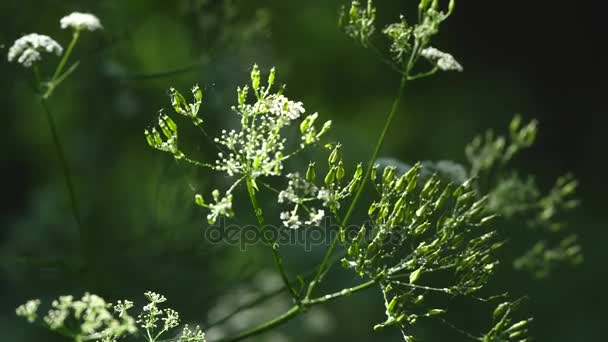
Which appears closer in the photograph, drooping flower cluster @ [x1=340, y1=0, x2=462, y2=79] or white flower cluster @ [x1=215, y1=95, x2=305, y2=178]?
white flower cluster @ [x1=215, y1=95, x2=305, y2=178]

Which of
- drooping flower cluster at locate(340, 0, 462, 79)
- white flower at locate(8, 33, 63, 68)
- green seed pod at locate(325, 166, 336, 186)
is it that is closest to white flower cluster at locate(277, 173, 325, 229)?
green seed pod at locate(325, 166, 336, 186)

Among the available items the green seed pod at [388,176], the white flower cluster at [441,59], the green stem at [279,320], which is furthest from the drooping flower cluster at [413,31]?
the green stem at [279,320]

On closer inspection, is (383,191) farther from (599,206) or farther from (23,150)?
(599,206)

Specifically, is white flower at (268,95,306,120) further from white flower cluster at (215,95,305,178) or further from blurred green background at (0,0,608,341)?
blurred green background at (0,0,608,341)

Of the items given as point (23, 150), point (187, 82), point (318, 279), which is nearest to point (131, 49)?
point (187, 82)

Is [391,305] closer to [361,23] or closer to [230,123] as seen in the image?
[361,23]

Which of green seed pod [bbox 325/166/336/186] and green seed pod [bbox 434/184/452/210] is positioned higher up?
green seed pod [bbox 325/166/336/186]

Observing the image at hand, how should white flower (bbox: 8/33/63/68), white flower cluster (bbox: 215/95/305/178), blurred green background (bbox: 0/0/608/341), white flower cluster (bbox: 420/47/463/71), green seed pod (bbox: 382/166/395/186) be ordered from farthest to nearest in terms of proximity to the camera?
1. blurred green background (bbox: 0/0/608/341)
2. white flower (bbox: 8/33/63/68)
3. white flower cluster (bbox: 420/47/463/71)
4. green seed pod (bbox: 382/166/395/186)
5. white flower cluster (bbox: 215/95/305/178)

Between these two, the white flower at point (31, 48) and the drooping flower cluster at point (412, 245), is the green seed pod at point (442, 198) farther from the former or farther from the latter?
the white flower at point (31, 48)

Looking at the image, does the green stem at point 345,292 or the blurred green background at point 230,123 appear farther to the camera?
the blurred green background at point 230,123
